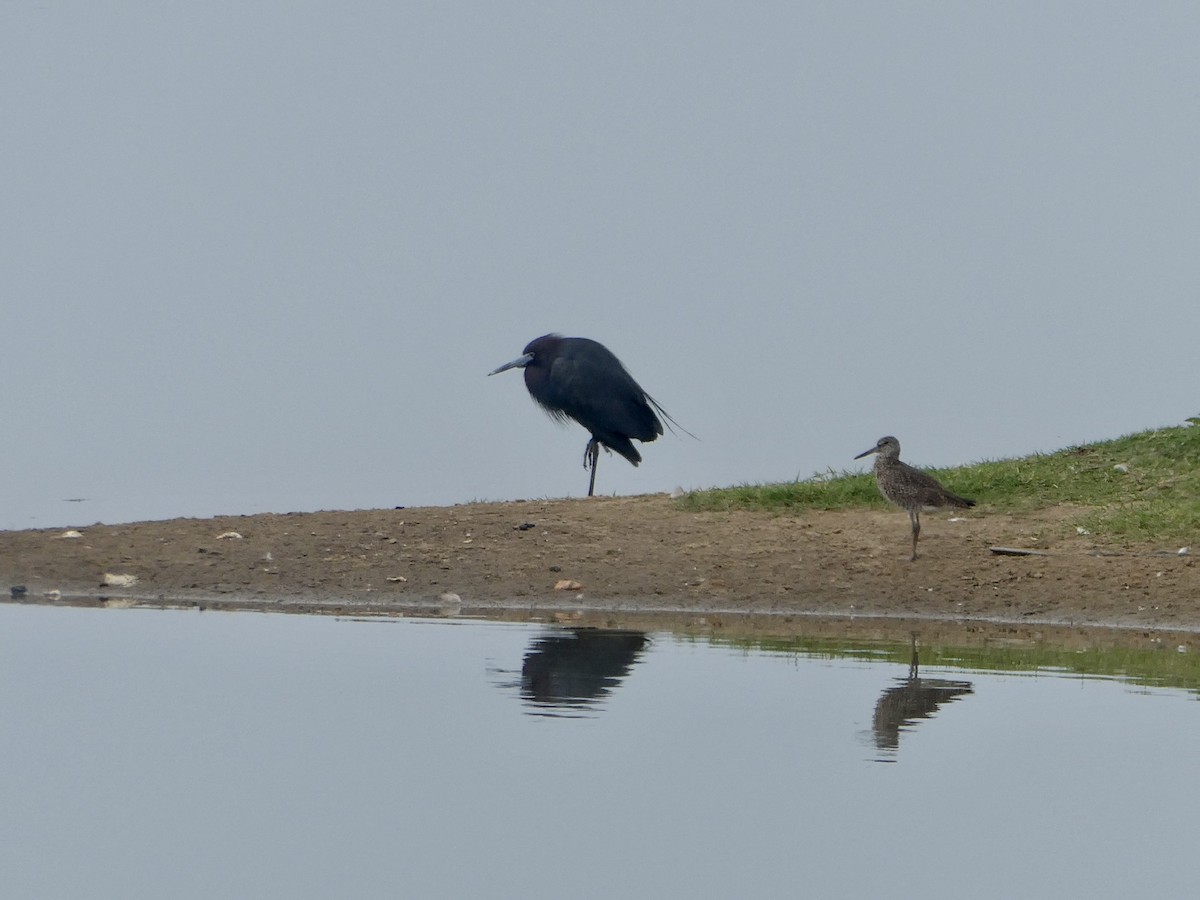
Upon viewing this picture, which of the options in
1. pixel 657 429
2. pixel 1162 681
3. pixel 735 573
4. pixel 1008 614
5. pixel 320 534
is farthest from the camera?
pixel 657 429

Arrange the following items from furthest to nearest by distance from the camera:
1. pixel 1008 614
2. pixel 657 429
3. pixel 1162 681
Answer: pixel 657 429, pixel 1008 614, pixel 1162 681

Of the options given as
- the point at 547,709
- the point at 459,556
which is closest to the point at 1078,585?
the point at 459,556

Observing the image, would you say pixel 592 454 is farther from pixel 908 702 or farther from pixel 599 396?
pixel 908 702

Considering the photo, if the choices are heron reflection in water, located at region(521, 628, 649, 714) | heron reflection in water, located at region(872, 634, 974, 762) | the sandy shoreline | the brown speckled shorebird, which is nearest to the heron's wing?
the sandy shoreline

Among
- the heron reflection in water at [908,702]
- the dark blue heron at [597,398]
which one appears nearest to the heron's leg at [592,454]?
the dark blue heron at [597,398]

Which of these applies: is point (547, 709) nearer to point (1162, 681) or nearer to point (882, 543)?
point (1162, 681)

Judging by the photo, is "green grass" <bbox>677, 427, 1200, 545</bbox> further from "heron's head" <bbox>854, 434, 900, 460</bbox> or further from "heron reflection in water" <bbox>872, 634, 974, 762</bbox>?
"heron reflection in water" <bbox>872, 634, 974, 762</bbox>

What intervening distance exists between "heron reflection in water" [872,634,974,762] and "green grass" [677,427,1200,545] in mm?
5160

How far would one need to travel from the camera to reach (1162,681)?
10.0 m

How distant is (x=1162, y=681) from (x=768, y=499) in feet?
19.5

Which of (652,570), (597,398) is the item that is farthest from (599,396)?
(652,570)

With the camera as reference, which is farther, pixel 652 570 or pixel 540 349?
pixel 540 349

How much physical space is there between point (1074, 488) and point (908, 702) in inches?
278

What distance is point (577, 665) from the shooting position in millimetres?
10195
